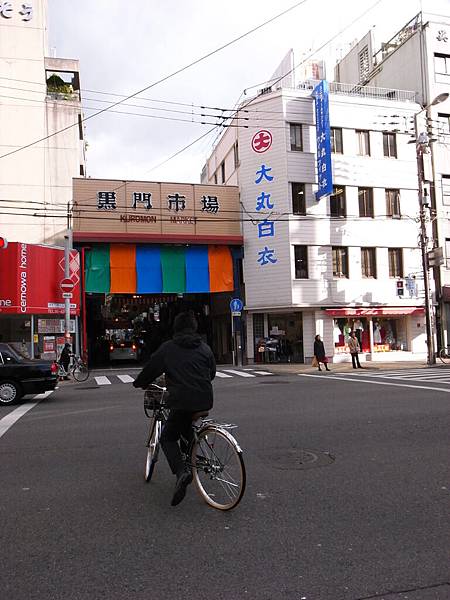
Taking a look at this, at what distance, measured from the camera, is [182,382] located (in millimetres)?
4766

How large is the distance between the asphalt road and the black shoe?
0.41 feet

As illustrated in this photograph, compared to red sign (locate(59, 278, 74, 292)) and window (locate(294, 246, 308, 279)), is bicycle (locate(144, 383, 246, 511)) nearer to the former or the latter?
red sign (locate(59, 278, 74, 292))

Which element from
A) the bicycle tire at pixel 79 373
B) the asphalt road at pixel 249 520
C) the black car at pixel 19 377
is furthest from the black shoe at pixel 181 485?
the bicycle tire at pixel 79 373

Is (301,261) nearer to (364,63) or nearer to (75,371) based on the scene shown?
(75,371)

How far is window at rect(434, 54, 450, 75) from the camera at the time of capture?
30.1 m

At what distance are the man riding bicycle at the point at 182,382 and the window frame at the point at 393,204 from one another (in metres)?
26.1

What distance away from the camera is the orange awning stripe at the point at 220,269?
90.6 feet

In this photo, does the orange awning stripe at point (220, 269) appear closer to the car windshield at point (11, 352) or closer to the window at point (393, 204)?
the window at point (393, 204)

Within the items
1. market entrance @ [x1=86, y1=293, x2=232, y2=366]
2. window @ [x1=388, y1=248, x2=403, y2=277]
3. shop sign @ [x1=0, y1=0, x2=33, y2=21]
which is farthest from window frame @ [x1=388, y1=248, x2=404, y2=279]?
shop sign @ [x1=0, y1=0, x2=33, y2=21]

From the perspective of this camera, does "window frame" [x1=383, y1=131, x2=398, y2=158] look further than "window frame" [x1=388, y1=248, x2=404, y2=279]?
Yes

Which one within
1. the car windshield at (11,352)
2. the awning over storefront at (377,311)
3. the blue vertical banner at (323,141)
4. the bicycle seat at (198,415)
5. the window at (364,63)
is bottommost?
the bicycle seat at (198,415)

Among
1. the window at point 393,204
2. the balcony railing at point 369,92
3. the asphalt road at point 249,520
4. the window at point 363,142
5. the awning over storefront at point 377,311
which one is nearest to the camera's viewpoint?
the asphalt road at point 249,520

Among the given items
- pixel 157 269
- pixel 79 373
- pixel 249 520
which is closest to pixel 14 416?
pixel 249 520

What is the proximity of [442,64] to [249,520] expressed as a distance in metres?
32.5
